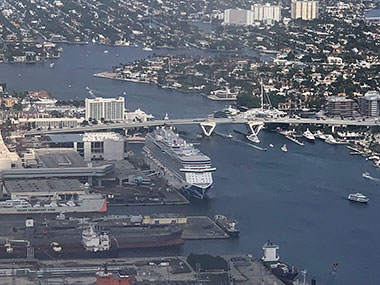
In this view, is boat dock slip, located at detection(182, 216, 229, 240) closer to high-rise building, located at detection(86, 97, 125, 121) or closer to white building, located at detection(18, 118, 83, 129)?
white building, located at detection(18, 118, 83, 129)

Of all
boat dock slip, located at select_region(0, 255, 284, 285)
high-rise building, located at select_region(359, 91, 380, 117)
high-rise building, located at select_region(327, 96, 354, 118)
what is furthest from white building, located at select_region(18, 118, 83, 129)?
boat dock slip, located at select_region(0, 255, 284, 285)

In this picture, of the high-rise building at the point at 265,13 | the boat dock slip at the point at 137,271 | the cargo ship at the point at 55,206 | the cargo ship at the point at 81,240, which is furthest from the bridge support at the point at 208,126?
the high-rise building at the point at 265,13

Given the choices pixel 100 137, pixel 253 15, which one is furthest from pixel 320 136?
pixel 253 15

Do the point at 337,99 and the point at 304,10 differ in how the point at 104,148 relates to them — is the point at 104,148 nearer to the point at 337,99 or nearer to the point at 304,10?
the point at 337,99

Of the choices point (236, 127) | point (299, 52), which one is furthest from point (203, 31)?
point (236, 127)

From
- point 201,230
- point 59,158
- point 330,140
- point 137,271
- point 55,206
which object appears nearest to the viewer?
point 137,271

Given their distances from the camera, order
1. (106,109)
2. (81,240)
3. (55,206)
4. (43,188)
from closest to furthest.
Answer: (81,240) < (55,206) < (43,188) < (106,109)

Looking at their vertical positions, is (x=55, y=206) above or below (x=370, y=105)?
above
